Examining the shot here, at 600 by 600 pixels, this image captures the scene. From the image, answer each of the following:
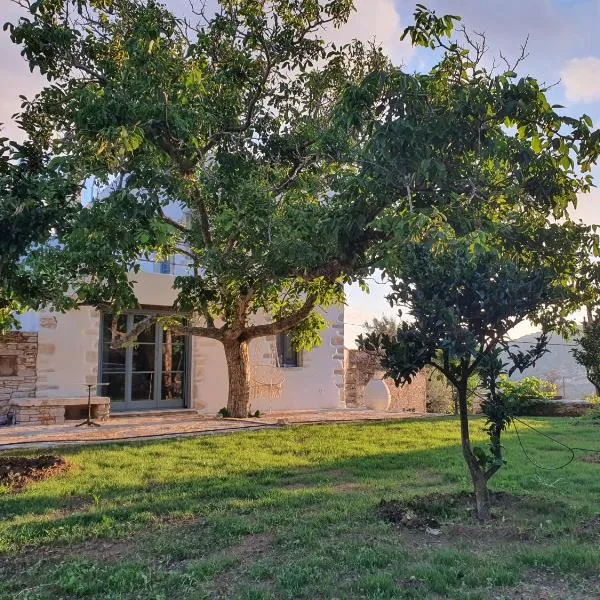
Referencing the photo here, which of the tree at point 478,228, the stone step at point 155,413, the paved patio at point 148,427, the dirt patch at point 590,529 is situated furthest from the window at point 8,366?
the dirt patch at point 590,529

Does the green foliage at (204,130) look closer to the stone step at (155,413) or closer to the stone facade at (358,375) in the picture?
the stone step at (155,413)

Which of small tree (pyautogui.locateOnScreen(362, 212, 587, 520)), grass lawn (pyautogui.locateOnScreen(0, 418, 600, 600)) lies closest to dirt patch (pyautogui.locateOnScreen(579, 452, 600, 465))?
grass lawn (pyautogui.locateOnScreen(0, 418, 600, 600))

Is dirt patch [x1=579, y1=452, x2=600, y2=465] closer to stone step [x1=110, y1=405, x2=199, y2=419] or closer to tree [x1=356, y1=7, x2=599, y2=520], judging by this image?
tree [x1=356, y1=7, x2=599, y2=520]

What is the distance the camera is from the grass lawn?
327 centimetres

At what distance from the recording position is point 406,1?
4914mm

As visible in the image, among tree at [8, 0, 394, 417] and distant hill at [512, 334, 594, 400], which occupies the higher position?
tree at [8, 0, 394, 417]

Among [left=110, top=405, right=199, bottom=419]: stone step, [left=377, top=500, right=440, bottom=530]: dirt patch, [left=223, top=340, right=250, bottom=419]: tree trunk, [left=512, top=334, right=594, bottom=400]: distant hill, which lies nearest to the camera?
[left=377, top=500, right=440, bottom=530]: dirt patch

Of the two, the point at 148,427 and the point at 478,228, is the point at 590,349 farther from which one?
the point at 148,427

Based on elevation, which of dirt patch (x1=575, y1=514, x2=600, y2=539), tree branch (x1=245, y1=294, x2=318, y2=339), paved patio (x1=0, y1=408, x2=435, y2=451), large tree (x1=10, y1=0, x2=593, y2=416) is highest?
large tree (x1=10, y1=0, x2=593, y2=416)

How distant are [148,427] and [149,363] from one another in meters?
3.19

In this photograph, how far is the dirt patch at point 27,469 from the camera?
599 centimetres

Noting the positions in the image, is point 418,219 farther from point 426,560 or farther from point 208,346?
point 208,346

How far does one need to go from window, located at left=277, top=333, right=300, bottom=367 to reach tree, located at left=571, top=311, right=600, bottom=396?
311 inches

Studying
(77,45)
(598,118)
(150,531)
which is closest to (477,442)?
(598,118)
